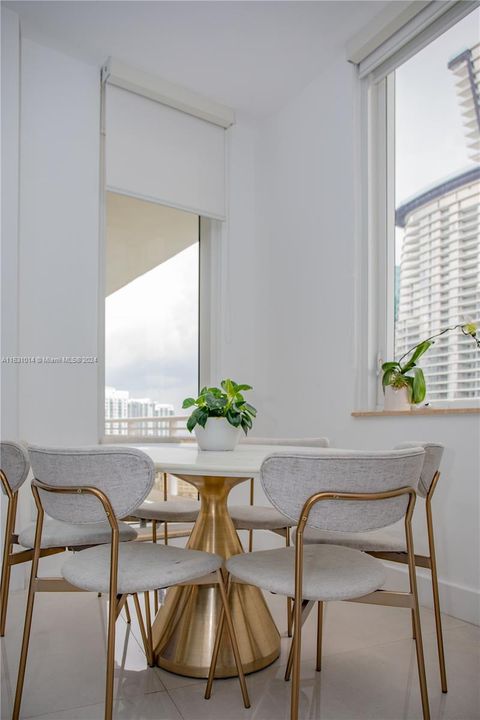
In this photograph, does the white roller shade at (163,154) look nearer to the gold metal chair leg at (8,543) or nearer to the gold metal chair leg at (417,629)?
the gold metal chair leg at (8,543)

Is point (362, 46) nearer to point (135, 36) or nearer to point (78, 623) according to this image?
point (135, 36)

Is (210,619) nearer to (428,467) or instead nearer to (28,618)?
(28,618)

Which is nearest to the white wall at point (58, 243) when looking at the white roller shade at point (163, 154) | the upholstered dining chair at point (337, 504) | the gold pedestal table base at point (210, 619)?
the white roller shade at point (163, 154)

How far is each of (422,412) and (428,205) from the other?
1.11 metres

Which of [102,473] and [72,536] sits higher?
[102,473]

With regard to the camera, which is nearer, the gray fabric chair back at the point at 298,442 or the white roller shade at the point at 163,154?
the gray fabric chair back at the point at 298,442

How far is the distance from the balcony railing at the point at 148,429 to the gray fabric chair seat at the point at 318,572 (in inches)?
77.2

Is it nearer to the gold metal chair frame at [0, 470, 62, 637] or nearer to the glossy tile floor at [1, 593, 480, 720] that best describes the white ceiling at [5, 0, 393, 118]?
the gold metal chair frame at [0, 470, 62, 637]

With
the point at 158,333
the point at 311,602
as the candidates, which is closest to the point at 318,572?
the point at 311,602

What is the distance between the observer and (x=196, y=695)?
1813 millimetres

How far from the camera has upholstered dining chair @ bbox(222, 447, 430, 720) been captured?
1388 millimetres

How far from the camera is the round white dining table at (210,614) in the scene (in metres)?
1.94

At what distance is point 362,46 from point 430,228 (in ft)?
3.59

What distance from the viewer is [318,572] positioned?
1.58m
